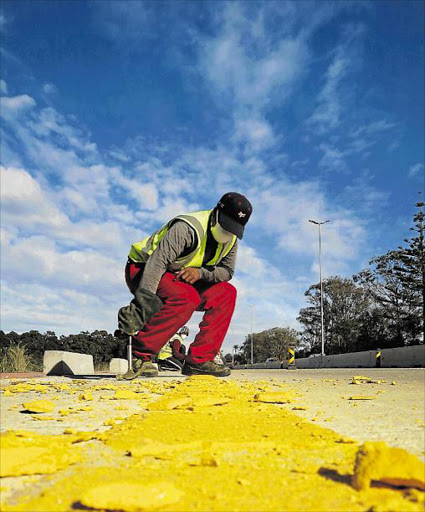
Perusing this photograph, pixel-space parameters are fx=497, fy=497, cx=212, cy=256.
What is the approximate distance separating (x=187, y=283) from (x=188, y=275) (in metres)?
0.14

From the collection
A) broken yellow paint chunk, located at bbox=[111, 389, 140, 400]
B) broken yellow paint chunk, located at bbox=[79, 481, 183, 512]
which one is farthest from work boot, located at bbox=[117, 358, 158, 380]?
broken yellow paint chunk, located at bbox=[79, 481, 183, 512]

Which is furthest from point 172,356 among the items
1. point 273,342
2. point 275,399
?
point 273,342

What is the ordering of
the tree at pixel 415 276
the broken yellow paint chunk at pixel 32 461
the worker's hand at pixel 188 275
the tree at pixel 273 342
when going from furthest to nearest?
the tree at pixel 273 342
the tree at pixel 415 276
the worker's hand at pixel 188 275
the broken yellow paint chunk at pixel 32 461

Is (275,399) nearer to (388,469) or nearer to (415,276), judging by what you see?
(388,469)

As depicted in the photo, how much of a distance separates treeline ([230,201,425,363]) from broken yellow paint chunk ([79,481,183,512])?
4354 cm

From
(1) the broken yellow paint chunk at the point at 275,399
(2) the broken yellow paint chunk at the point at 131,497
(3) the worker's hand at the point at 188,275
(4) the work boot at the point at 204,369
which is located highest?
(3) the worker's hand at the point at 188,275

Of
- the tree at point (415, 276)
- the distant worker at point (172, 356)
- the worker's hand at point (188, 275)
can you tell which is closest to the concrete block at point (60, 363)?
the distant worker at point (172, 356)

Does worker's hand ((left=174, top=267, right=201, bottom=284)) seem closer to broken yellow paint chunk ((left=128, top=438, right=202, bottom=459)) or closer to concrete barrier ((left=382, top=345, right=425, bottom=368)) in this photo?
broken yellow paint chunk ((left=128, top=438, right=202, bottom=459))

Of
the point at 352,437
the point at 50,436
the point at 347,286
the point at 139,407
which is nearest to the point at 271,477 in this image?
the point at 352,437

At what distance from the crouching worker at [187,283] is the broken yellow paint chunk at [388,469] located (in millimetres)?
3677

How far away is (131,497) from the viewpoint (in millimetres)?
1058

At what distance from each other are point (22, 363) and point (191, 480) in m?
10.8

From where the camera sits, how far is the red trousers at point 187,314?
5.02m

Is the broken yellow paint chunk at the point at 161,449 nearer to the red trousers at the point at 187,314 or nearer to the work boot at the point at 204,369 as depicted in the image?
the red trousers at the point at 187,314
